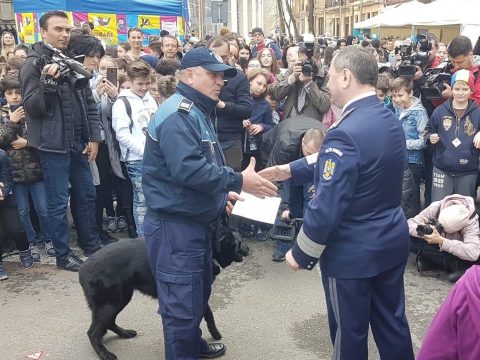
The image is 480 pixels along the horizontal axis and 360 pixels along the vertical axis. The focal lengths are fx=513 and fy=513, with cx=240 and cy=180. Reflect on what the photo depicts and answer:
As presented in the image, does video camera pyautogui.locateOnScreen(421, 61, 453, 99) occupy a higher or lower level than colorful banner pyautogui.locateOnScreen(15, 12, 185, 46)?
lower

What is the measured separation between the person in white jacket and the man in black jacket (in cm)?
70

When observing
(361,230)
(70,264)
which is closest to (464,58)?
(361,230)

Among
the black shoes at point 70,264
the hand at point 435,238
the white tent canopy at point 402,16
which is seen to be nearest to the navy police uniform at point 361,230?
the hand at point 435,238

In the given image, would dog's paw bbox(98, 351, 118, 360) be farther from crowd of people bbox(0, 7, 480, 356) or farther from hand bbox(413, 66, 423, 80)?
hand bbox(413, 66, 423, 80)

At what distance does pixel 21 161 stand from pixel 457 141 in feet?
13.2

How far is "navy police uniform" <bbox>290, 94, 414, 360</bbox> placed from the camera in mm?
2334

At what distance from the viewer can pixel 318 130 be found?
182 inches

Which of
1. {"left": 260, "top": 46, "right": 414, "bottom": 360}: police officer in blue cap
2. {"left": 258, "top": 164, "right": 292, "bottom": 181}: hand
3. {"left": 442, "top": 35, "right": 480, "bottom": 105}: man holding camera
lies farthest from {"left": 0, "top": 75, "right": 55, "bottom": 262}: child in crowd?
{"left": 442, "top": 35, "right": 480, "bottom": 105}: man holding camera

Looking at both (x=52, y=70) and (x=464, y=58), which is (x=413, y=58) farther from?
(x=52, y=70)

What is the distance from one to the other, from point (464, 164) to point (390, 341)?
2702 millimetres

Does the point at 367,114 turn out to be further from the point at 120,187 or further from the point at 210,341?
the point at 120,187

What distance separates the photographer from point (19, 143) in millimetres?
4594

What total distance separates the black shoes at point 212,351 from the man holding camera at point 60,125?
1803 millimetres

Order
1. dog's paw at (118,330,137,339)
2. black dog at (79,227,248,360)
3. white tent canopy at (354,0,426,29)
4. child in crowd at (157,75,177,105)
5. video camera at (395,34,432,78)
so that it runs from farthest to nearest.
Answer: white tent canopy at (354,0,426,29) → video camera at (395,34,432,78) → child in crowd at (157,75,177,105) → dog's paw at (118,330,137,339) → black dog at (79,227,248,360)
